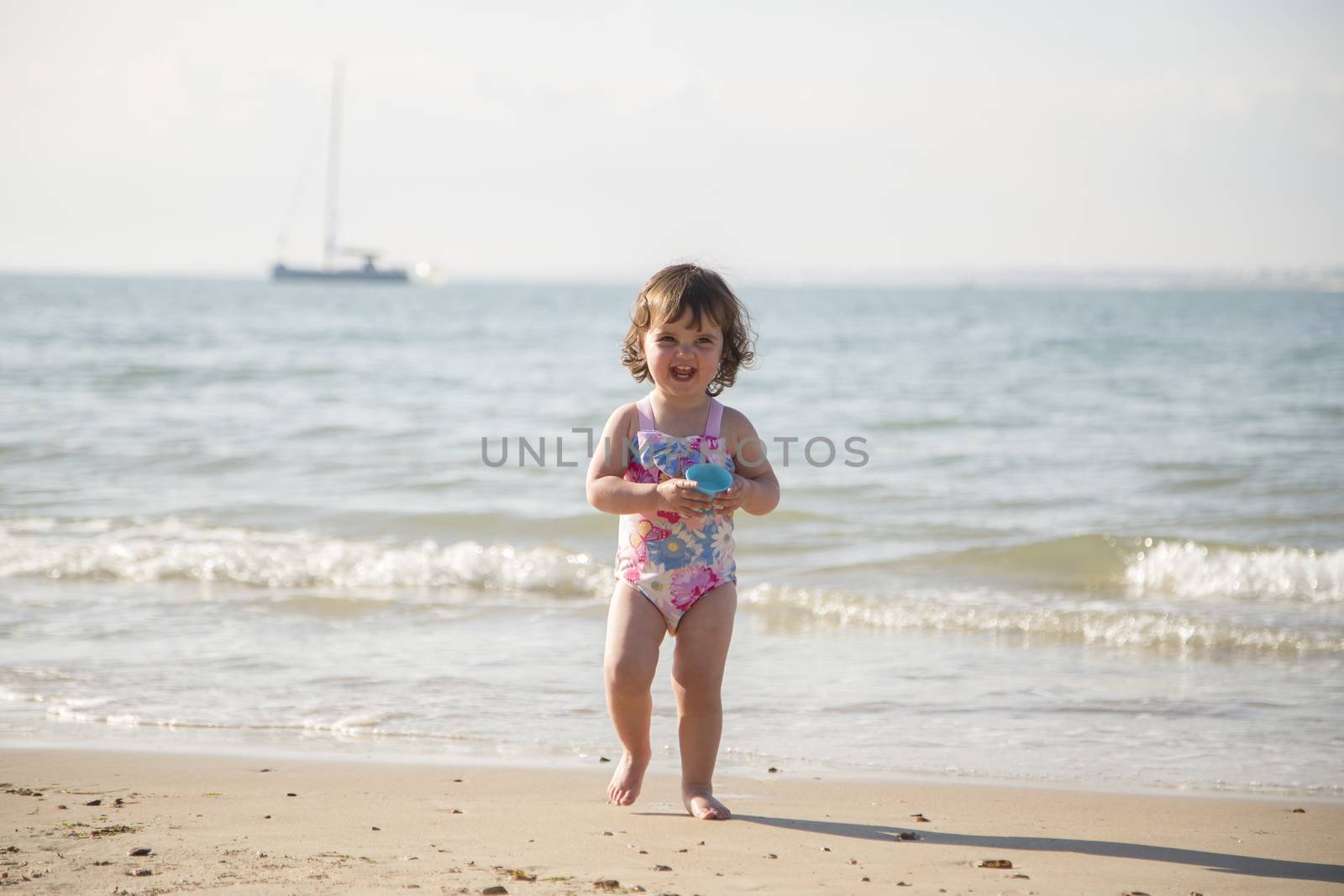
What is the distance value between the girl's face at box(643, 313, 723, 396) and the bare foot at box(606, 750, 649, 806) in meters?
1.05

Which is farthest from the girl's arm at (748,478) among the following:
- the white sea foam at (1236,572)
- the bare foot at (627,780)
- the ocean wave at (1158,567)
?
the white sea foam at (1236,572)

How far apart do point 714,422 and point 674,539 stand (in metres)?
0.35

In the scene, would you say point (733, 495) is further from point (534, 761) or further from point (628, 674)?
point (534, 761)

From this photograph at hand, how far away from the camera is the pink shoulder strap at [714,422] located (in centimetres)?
341

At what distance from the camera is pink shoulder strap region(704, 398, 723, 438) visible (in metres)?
3.41

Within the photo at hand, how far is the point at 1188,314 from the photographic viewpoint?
4403 cm

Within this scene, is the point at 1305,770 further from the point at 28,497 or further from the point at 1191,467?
the point at 28,497

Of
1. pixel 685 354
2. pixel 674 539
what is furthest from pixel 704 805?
pixel 685 354

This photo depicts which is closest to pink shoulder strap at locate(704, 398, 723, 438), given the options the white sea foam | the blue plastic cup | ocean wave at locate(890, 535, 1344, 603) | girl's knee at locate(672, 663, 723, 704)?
the blue plastic cup

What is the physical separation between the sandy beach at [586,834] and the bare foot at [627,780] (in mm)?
40

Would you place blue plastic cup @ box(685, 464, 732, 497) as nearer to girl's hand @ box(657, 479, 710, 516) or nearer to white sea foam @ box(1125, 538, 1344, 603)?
girl's hand @ box(657, 479, 710, 516)

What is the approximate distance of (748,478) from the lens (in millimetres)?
3432

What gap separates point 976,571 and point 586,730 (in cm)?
388

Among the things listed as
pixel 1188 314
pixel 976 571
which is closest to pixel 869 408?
pixel 976 571
